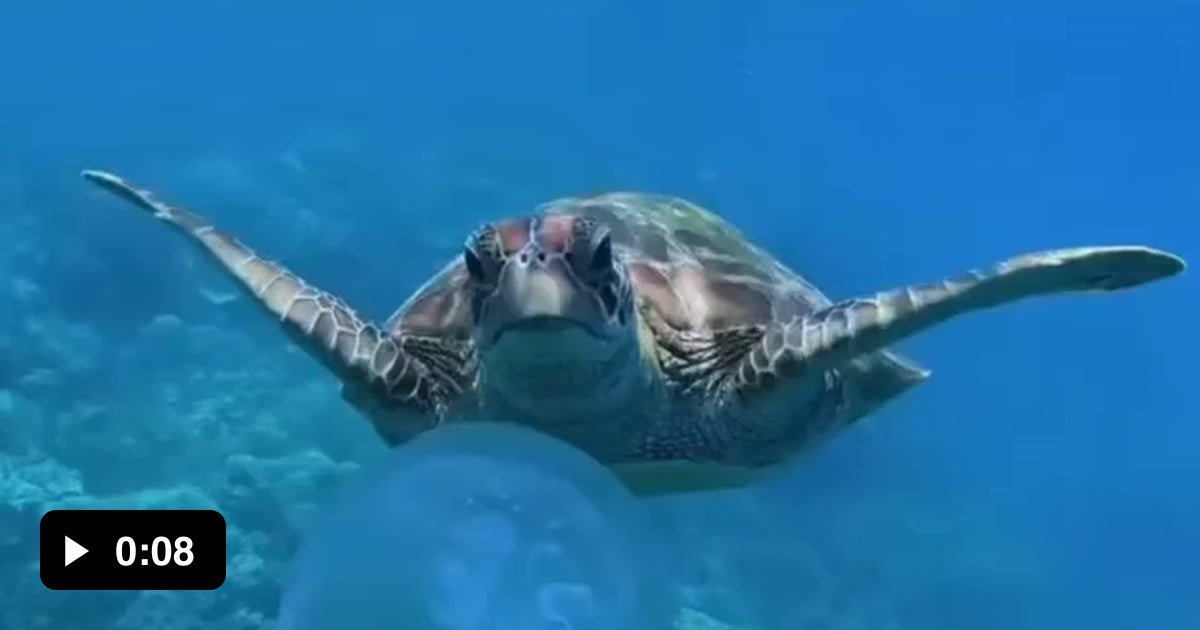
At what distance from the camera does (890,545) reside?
1285 centimetres

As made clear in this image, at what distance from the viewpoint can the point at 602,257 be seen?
280 cm

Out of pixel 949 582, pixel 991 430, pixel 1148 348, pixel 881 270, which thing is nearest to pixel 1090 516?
pixel 991 430

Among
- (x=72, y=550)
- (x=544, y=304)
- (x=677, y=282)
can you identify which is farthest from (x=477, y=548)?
(x=72, y=550)

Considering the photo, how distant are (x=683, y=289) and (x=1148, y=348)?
25.7 m

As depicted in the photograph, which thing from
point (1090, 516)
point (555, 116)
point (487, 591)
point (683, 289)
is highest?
point (555, 116)

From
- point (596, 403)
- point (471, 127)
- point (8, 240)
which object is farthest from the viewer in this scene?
point (471, 127)

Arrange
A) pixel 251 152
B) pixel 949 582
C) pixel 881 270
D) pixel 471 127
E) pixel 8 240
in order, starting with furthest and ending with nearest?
1. pixel 471 127
2. pixel 881 270
3. pixel 251 152
4. pixel 949 582
5. pixel 8 240

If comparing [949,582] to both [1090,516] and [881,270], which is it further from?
[881,270]

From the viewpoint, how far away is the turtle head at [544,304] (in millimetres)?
2689

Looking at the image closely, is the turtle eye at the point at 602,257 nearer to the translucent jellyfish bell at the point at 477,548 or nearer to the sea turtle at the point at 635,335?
the sea turtle at the point at 635,335

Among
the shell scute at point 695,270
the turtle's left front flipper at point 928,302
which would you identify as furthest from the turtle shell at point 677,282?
the turtle's left front flipper at point 928,302

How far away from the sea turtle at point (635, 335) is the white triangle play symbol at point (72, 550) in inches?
35.0

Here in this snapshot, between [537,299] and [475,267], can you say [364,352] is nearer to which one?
[475,267]

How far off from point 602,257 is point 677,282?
42.1 inches
